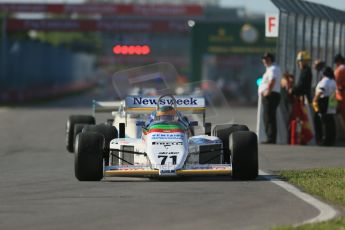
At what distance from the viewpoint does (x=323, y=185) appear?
12.2 meters

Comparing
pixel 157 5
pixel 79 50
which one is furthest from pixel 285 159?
pixel 79 50

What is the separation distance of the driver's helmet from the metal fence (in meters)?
7.81

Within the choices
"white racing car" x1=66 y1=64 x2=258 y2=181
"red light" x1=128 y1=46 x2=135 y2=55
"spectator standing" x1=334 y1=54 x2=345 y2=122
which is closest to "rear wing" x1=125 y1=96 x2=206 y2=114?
"white racing car" x1=66 y1=64 x2=258 y2=181

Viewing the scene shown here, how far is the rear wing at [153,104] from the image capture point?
52.1ft

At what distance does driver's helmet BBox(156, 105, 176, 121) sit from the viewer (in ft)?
45.5

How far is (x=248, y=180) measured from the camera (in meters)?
13.0

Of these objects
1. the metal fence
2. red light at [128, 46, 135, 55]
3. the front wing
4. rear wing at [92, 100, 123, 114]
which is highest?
the metal fence

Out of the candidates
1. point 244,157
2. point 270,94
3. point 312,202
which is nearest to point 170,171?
point 244,157

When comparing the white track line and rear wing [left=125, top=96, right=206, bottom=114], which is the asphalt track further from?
rear wing [left=125, top=96, right=206, bottom=114]

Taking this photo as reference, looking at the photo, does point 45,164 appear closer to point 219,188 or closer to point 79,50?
point 219,188

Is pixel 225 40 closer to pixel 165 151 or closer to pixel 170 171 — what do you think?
pixel 165 151

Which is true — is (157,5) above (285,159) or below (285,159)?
above

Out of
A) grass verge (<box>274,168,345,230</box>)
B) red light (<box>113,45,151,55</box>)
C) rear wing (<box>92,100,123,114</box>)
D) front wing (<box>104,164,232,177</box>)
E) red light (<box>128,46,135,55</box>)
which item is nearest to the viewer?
grass verge (<box>274,168,345,230</box>)

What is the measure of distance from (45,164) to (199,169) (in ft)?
14.5
